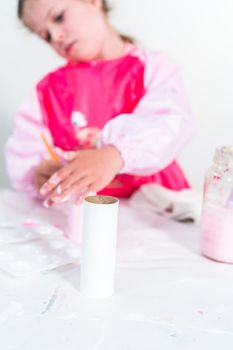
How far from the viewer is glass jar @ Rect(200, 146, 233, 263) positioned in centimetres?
59

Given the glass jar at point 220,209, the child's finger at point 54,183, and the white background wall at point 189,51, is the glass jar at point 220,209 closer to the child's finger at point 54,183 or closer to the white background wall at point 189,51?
the child's finger at point 54,183

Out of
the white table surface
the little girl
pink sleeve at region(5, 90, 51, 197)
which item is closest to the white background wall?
the little girl

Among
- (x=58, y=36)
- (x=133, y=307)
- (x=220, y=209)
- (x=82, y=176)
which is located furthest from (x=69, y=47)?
(x=133, y=307)

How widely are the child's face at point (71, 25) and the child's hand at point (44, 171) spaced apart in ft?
0.86

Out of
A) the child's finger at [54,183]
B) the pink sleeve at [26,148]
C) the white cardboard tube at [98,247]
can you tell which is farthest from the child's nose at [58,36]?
the white cardboard tube at [98,247]

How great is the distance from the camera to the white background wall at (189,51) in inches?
44.0

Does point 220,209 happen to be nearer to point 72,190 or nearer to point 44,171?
point 72,190

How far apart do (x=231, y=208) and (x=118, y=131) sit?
268 millimetres

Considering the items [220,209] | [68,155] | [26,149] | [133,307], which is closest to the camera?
[133,307]

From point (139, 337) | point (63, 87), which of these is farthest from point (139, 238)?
point (63, 87)

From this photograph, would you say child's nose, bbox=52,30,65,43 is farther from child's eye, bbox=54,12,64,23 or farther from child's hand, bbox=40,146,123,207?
child's hand, bbox=40,146,123,207

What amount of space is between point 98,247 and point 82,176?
19cm

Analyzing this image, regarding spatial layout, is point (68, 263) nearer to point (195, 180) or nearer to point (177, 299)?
point (177, 299)

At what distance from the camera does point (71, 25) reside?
0.96 metres
